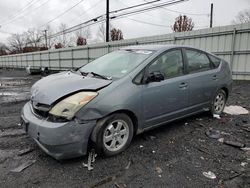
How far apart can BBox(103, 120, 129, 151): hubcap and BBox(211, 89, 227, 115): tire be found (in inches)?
94.6

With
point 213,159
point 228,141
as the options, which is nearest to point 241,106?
point 228,141

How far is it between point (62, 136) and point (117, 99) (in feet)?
2.76

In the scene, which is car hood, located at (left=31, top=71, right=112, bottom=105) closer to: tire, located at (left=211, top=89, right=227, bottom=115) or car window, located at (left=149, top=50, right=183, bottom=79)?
car window, located at (left=149, top=50, right=183, bottom=79)

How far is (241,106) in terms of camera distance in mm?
5785

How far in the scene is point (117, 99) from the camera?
2949 millimetres

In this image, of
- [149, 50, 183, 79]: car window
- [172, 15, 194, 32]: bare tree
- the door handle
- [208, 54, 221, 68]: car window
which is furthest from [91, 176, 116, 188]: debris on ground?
[172, 15, 194, 32]: bare tree

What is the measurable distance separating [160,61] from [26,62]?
116ft

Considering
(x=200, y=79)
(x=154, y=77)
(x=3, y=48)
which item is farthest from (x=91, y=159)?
(x=3, y=48)

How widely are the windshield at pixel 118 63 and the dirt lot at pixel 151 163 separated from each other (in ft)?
3.88

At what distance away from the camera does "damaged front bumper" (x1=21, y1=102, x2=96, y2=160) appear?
2.60 m

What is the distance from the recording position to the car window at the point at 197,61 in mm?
4148

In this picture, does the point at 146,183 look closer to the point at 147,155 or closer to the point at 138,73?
the point at 147,155

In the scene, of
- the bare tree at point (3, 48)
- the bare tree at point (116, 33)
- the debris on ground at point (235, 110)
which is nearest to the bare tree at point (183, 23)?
the bare tree at point (116, 33)

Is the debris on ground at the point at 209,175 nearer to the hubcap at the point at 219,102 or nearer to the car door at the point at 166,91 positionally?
the car door at the point at 166,91
